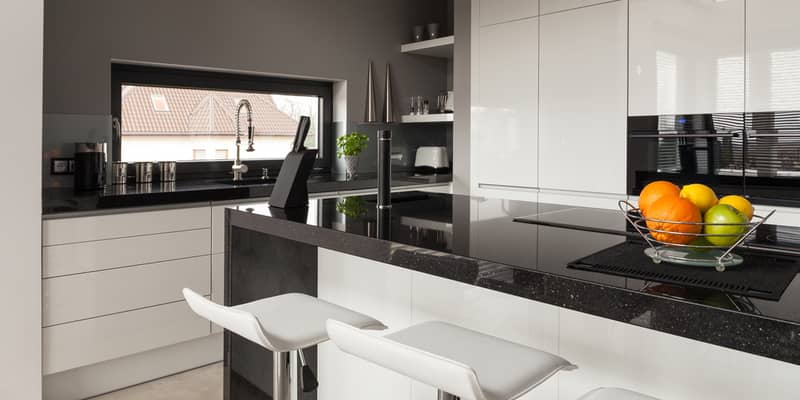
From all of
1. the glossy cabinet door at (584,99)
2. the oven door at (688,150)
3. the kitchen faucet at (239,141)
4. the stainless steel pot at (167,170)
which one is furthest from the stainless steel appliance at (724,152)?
the stainless steel pot at (167,170)

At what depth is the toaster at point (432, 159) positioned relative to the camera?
4.48 m

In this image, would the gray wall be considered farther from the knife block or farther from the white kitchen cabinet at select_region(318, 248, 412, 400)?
the white kitchen cabinet at select_region(318, 248, 412, 400)

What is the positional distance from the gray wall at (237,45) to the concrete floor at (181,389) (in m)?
1.23

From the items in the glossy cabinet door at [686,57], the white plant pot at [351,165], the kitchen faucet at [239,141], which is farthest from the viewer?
the white plant pot at [351,165]

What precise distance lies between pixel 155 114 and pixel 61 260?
48.0 inches

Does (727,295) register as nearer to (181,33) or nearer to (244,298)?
(244,298)

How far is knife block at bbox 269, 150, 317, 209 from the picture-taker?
6.48 ft

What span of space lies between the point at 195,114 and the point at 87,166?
2.77 ft

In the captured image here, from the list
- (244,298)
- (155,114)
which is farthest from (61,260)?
(155,114)

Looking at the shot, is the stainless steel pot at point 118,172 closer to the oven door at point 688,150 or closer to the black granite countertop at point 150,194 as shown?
the black granite countertop at point 150,194

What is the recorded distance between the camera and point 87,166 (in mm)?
2908

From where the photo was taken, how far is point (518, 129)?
3.68m

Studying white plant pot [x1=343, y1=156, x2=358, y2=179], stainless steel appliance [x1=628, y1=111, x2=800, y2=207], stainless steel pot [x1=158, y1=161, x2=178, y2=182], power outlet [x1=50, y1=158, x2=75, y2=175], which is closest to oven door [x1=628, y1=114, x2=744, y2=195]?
stainless steel appliance [x1=628, y1=111, x2=800, y2=207]

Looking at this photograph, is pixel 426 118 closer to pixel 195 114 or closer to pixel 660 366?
pixel 195 114
